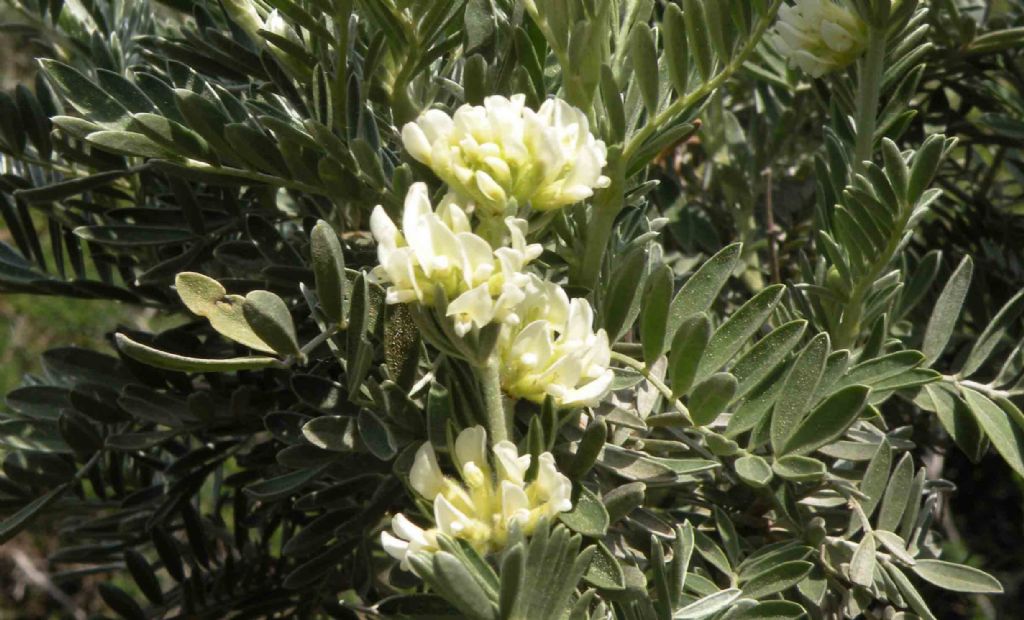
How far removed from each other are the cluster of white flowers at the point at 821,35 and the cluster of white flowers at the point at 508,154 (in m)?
0.27

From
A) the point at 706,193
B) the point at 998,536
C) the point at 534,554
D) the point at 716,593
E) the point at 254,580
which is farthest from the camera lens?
the point at 998,536

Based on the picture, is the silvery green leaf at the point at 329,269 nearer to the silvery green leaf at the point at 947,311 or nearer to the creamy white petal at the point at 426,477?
the creamy white petal at the point at 426,477

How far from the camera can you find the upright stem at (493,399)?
524 millimetres

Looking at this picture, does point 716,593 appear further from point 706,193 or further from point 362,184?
point 706,193

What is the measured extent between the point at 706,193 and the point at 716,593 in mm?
566

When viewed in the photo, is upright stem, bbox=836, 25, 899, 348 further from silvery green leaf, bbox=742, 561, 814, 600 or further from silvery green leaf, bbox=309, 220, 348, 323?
silvery green leaf, bbox=309, 220, 348, 323

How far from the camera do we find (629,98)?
69 centimetres

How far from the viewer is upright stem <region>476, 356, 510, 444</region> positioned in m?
0.52

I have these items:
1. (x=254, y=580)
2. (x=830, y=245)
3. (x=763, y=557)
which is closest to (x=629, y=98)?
(x=830, y=245)

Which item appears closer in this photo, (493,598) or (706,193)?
(493,598)

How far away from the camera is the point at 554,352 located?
0.54 metres

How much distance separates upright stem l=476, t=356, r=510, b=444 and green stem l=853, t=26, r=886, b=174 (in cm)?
32

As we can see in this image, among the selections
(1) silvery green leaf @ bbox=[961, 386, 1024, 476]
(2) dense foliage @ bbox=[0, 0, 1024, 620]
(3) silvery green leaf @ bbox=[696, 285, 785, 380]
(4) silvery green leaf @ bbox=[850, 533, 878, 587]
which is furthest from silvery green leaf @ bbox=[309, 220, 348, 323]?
(1) silvery green leaf @ bbox=[961, 386, 1024, 476]

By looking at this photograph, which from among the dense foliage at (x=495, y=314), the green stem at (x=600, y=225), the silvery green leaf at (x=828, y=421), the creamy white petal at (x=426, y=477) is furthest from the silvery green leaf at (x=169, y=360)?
the silvery green leaf at (x=828, y=421)
